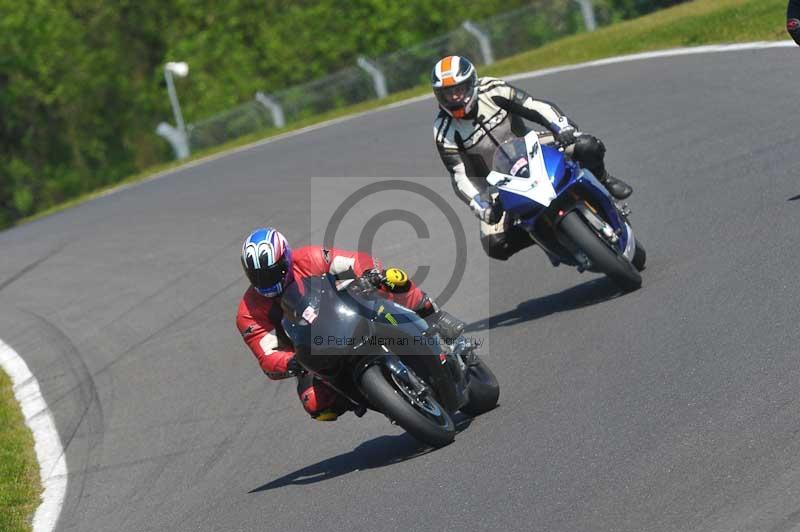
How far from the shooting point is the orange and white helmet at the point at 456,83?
1007cm

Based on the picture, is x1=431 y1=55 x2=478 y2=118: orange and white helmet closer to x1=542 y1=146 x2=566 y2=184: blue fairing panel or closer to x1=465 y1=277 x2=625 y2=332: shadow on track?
x1=542 y1=146 x2=566 y2=184: blue fairing panel

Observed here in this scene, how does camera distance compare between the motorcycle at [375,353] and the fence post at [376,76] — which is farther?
the fence post at [376,76]

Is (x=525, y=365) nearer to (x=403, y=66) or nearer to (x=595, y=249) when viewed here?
(x=595, y=249)

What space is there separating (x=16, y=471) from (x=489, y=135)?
438 cm

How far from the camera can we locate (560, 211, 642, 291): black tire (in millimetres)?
9555

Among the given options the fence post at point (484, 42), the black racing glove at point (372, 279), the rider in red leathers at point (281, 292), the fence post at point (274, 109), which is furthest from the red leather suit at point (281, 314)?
the fence post at point (274, 109)

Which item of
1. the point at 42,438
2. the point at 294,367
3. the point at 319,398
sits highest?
the point at 294,367

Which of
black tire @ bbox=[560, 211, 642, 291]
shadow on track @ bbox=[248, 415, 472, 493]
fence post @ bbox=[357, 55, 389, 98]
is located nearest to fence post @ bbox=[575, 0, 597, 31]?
fence post @ bbox=[357, 55, 389, 98]

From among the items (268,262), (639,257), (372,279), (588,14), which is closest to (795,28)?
(639,257)

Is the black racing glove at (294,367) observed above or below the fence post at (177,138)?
above

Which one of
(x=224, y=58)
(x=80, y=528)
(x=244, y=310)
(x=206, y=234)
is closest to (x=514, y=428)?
(x=244, y=310)

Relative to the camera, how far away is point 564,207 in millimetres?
9734

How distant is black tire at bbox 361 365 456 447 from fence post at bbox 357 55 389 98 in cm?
2608

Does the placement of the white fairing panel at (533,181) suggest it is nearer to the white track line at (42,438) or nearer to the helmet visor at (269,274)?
the helmet visor at (269,274)
